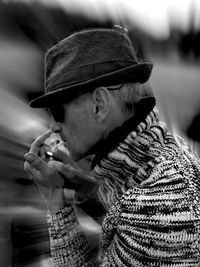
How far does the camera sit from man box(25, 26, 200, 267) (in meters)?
1.02

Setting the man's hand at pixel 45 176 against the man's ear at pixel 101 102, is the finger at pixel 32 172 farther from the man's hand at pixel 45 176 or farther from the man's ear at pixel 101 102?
the man's ear at pixel 101 102

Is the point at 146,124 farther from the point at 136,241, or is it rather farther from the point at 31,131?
the point at 31,131

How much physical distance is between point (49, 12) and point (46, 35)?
0.41 ft

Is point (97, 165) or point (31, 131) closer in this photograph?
point (97, 165)

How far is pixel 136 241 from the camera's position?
1.03 metres

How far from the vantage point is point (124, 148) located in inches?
43.1

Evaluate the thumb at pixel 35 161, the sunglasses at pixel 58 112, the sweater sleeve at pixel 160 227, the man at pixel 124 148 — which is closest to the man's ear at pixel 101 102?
the man at pixel 124 148

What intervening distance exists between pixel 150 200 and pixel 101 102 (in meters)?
0.33

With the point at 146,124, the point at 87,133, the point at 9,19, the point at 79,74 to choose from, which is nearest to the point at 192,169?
the point at 146,124

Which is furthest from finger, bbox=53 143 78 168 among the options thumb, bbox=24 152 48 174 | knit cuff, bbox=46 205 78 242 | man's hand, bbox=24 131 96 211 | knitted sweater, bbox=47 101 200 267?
knitted sweater, bbox=47 101 200 267

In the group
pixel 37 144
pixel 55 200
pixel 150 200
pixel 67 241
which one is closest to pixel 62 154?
pixel 37 144

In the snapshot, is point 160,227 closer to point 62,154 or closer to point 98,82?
point 98,82

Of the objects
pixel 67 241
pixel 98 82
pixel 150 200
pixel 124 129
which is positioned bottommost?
pixel 67 241

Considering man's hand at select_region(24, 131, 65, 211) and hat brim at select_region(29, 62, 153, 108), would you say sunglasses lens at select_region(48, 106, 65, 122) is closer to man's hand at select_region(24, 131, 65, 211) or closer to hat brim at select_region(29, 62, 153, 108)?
hat brim at select_region(29, 62, 153, 108)
